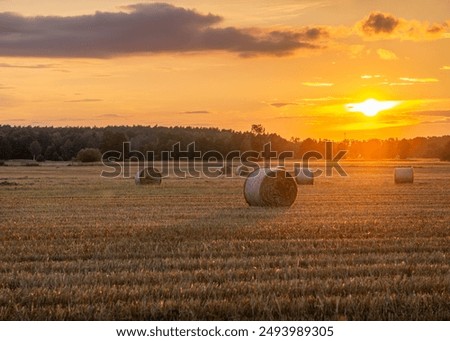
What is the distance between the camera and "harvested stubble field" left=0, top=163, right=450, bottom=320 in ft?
24.9

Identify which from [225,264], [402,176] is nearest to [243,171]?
[402,176]

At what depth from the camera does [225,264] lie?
33.1 feet

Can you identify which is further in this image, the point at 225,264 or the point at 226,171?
the point at 226,171

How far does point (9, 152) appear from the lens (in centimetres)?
6353

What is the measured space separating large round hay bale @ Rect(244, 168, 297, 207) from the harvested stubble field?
75.1 inches

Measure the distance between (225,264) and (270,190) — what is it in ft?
36.8

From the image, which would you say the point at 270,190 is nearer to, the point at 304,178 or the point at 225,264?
the point at 225,264

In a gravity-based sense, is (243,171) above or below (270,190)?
below

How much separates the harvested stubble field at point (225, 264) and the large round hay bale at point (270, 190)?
1908mm

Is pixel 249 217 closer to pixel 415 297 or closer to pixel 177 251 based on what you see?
pixel 177 251

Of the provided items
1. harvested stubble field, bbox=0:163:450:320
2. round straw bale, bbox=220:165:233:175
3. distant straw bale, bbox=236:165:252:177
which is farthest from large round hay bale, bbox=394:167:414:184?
harvested stubble field, bbox=0:163:450:320

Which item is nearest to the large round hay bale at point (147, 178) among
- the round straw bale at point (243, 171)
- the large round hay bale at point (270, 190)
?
the round straw bale at point (243, 171)

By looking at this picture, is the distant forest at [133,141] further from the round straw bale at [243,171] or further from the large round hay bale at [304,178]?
the large round hay bale at [304,178]

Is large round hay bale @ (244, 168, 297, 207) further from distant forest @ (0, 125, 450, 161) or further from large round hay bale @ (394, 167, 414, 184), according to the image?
distant forest @ (0, 125, 450, 161)
